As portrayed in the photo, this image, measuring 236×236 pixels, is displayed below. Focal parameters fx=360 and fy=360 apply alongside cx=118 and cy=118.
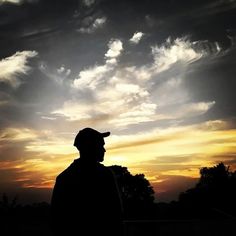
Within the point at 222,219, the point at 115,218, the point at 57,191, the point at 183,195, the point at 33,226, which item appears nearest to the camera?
the point at 115,218

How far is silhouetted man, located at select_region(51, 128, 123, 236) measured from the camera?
3.25 meters

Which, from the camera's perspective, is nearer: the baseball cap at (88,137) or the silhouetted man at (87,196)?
the silhouetted man at (87,196)

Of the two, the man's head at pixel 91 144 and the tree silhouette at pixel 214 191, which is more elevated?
the tree silhouette at pixel 214 191

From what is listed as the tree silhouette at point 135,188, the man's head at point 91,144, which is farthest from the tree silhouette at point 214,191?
the man's head at point 91,144

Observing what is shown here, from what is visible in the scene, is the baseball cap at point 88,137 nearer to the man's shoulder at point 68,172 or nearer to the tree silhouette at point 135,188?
the man's shoulder at point 68,172

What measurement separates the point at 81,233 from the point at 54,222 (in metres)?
0.30

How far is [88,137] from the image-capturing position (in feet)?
11.3

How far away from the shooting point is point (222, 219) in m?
5.30

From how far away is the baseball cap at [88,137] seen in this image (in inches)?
136

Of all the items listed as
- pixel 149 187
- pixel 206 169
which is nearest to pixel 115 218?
pixel 149 187

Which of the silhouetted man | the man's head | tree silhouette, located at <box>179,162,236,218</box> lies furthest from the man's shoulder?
tree silhouette, located at <box>179,162,236,218</box>

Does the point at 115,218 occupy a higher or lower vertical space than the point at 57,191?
lower

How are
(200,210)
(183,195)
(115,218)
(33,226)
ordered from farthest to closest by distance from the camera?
(183,195) < (200,210) < (33,226) < (115,218)

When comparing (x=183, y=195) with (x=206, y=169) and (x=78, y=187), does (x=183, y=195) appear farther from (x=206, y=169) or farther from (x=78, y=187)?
(x=78, y=187)
